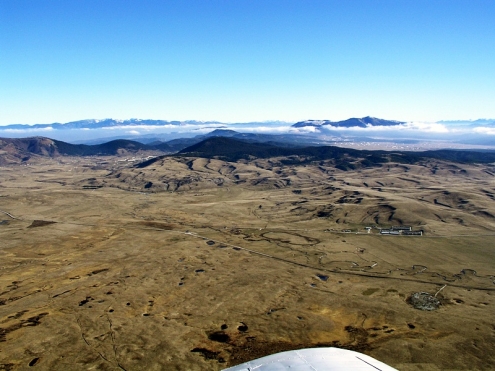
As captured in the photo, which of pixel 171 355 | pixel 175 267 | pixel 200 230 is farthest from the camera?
pixel 200 230

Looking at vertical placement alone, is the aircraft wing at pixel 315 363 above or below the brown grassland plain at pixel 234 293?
above

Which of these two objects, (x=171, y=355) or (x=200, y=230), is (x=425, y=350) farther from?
(x=200, y=230)

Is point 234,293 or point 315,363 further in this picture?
point 234,293

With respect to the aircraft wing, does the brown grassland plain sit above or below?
below

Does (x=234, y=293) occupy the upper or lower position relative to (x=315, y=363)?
lower

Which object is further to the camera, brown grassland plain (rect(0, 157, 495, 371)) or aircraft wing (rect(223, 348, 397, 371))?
brown grassland plain (rect(0, 157, 495, 371))

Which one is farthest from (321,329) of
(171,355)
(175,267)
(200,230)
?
(200,230)

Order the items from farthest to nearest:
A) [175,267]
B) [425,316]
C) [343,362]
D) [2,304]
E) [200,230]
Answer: [200,230] → [175,267] → [2,304] → [425,316] → [343,362]

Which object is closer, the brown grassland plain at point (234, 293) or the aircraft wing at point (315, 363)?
the aircraft wing at point (315, 363)
